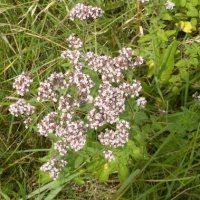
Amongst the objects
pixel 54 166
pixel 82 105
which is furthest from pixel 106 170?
pixel 82 105

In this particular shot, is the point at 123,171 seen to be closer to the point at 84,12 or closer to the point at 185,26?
the point at 84,12

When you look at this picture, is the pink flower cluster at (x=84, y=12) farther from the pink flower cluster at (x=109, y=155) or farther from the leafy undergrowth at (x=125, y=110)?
the pink flower cluster at (x=109, y=155)

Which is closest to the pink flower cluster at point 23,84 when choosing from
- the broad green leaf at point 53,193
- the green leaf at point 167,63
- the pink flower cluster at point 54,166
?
the pink flower cluster at point 54,166

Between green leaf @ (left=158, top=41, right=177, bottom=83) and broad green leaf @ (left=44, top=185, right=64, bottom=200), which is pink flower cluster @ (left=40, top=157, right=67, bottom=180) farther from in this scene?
green leaf @ (left=158, top=41, right=177, bottom=83)

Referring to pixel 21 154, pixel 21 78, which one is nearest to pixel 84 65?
pixel 21 78

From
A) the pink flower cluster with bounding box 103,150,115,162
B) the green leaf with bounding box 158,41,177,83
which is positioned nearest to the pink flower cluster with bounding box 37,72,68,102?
the pink flower cluster with bounding box 103,150,115,162
